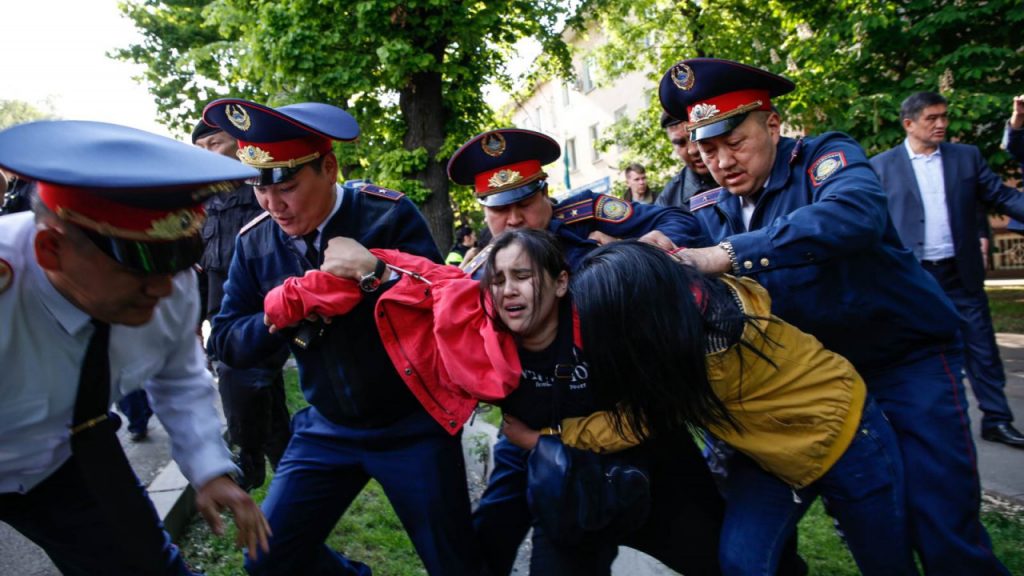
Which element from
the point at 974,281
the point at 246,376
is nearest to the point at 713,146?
the point at 246,376

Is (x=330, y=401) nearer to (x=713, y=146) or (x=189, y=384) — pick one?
(x=189, y=384)

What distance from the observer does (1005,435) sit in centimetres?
496

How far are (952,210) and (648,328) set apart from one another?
3.93 meters

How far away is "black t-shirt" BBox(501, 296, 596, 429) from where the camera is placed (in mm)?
2641

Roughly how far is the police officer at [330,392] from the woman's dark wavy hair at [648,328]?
0.81m

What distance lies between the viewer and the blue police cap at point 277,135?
291 centimetres

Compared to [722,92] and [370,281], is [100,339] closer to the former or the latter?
[370,281]

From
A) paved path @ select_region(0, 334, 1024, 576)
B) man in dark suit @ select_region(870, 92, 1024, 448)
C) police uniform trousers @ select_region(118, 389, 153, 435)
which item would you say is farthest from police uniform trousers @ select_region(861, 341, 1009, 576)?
police uniform trousers @ select_region(118, 389, 153, 435)

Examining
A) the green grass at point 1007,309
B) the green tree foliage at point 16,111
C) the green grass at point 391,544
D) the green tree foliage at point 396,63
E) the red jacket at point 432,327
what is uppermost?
the green tree foliage at point 16,111

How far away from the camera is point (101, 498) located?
7.57ft

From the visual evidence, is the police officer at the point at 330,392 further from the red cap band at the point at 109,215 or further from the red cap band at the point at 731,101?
the red cap band at the point at 731,101

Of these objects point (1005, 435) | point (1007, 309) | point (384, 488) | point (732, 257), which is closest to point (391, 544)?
point (384, 488)

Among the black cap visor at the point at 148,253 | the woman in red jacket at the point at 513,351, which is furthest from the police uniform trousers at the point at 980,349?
the black cap visor at the point at 148,253

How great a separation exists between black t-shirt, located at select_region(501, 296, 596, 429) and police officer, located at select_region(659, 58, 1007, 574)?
0.51 meters
